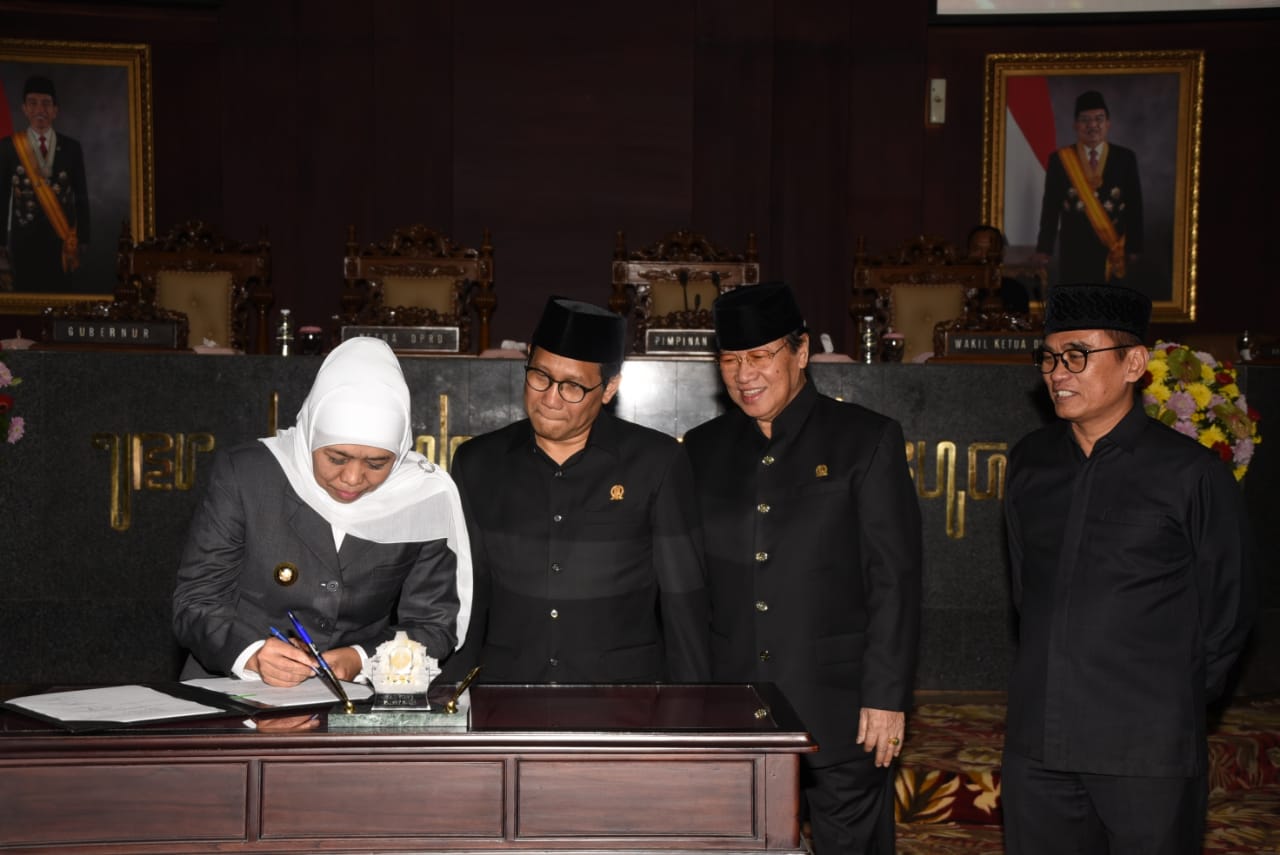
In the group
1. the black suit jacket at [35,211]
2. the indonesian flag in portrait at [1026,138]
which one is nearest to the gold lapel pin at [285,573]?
the black suit jacket at [35,211]

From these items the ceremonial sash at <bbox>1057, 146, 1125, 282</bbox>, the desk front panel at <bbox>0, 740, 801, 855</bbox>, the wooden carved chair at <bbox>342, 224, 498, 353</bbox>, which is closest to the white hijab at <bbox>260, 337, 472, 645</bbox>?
the desk front panel at <bbox>0, 740, 801, 855</bbox>

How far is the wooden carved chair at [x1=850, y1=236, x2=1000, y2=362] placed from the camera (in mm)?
6664

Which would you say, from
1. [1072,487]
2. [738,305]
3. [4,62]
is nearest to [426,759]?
[738,305]

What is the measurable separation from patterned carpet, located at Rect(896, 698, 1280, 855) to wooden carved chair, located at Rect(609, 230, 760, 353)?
9.07ft

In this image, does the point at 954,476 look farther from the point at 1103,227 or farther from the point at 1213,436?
the point at 1103,227

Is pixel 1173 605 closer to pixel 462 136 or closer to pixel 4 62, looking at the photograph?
pixel 462 136

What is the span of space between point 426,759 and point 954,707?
3.30 meters

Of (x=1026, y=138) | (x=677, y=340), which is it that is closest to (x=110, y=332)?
(x=677, y=340)

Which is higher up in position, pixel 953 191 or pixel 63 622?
pixel 953 191

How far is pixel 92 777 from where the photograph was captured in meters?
1.80

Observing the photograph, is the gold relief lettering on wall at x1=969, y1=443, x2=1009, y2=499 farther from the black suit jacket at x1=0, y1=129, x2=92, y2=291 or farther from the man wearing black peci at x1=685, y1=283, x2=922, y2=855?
the black suit jacket at x1=0, y1=129, x2=92, y2=291

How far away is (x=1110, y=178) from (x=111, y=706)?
27.0 ft

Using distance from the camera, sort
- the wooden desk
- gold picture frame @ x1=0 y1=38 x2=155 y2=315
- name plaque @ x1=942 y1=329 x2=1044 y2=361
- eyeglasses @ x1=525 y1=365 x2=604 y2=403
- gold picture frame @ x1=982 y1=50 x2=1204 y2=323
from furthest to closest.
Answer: gold picture frame @ x1=982 y1=50 x2=1204 y2=323, gold picture frame @ x1=0 y1=38 x2=155 y2=315, name plaque @ x1=942 y1=329 x2=1044 y2=361, eyeglasses @ x1=525 y1=365 x2=604 y2=403, the wooden desk

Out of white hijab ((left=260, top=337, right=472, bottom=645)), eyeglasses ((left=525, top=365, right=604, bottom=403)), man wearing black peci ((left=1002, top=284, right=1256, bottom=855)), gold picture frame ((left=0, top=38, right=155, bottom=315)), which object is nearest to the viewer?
white hijab ((left=260, top=337, right=472, bottom=645))
